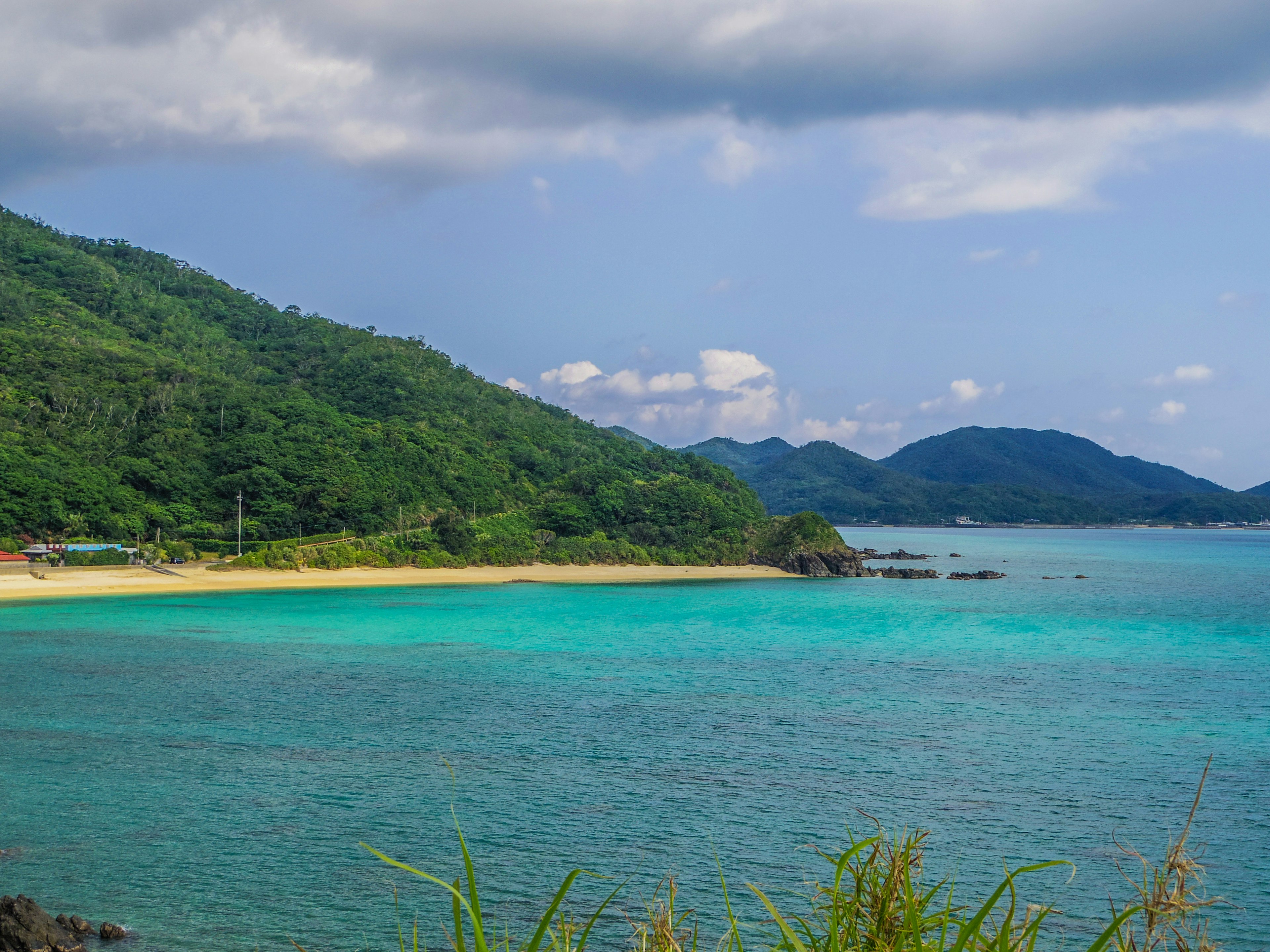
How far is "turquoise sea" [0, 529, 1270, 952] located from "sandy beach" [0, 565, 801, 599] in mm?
12011

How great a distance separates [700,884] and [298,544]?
2267 inches

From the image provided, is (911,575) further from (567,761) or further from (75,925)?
(75,925)

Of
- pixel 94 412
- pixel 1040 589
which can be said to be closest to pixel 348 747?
pixel 1040 589

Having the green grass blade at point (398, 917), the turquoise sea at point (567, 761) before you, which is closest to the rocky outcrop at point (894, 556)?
the turquoise sea at point (567, 761)

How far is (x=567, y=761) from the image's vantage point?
17.7m

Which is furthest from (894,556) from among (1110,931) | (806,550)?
(1110,931)

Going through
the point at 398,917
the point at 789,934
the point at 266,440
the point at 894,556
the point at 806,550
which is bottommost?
the point at 894,556

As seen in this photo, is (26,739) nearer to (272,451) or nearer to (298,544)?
(298,544)

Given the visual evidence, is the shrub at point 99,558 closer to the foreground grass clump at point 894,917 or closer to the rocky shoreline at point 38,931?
the rocky shoreline at point 38,931

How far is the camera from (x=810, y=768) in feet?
56.7

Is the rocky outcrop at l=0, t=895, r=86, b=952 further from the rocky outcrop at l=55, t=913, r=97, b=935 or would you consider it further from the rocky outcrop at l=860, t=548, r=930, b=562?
the rocky outcrop at l=860, t=548, r=930, b=562

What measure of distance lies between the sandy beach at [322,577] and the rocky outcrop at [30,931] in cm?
4241

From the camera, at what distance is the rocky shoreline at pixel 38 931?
9.32 m

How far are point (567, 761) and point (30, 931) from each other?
9.50m
